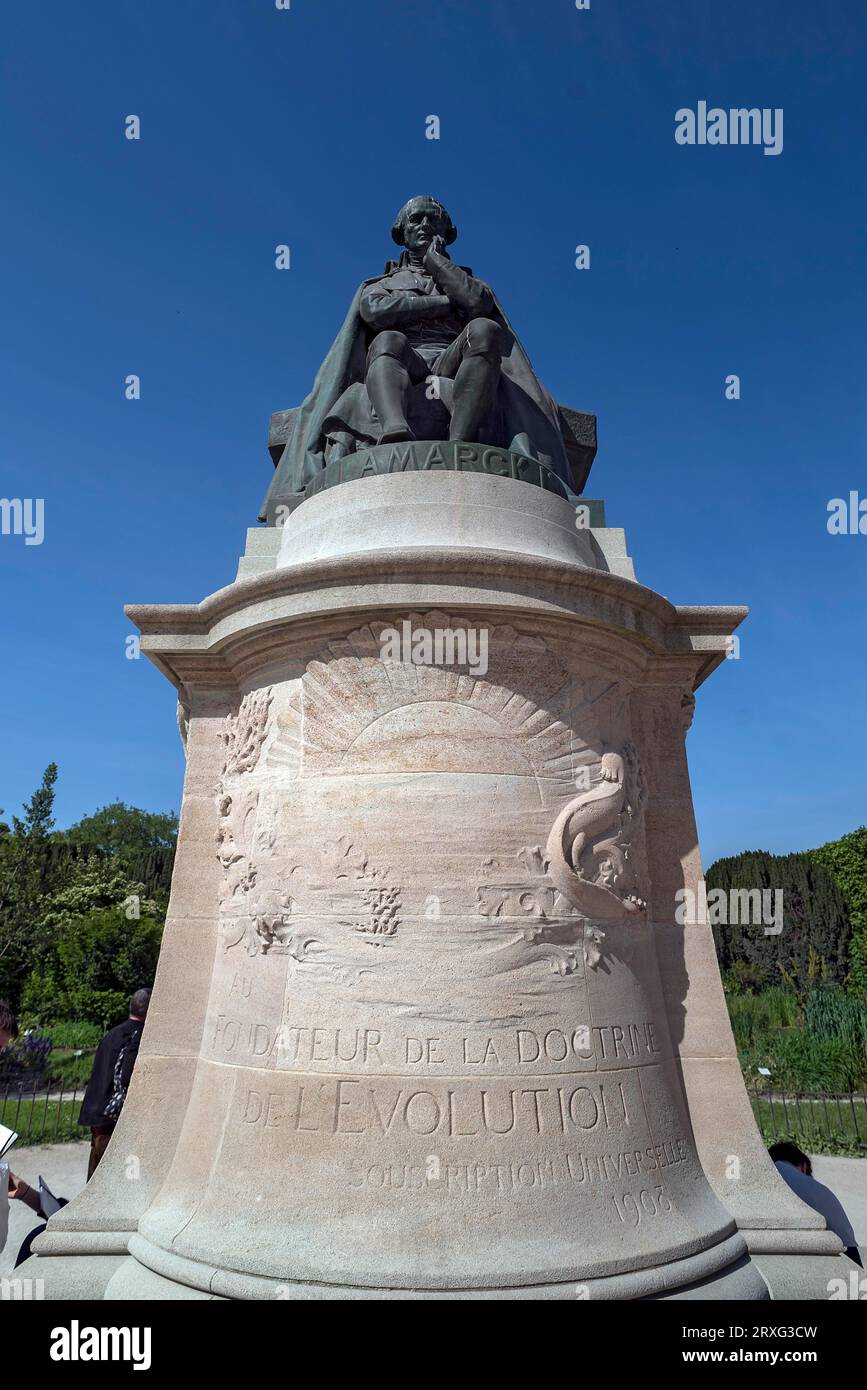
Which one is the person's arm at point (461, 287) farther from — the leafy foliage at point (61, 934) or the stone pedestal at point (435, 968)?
the leafy foliage at point (61, 934)

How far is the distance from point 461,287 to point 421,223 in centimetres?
109

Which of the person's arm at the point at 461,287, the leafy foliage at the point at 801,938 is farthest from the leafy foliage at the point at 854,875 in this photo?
the person's arm at the point at 461,287

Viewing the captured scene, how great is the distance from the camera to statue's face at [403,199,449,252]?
745 centimetres

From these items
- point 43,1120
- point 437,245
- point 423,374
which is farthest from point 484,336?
point 43,1120

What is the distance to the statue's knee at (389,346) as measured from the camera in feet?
21.4

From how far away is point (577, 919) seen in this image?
4.77m

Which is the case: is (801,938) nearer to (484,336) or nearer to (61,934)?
(61,934)

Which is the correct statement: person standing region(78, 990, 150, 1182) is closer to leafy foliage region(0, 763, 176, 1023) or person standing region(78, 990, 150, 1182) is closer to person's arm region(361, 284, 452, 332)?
person's arm region(361, 284, 452, 332)

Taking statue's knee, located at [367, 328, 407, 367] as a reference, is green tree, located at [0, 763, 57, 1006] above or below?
below

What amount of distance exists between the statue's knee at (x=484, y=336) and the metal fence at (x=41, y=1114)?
1145 centimetres

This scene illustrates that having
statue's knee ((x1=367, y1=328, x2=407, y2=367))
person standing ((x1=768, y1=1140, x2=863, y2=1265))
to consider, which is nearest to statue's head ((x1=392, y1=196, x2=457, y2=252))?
statue's knee ((x1=367, y1=328, x2=407, y2=367))

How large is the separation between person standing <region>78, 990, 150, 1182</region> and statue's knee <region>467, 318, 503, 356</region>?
19.1 ft
